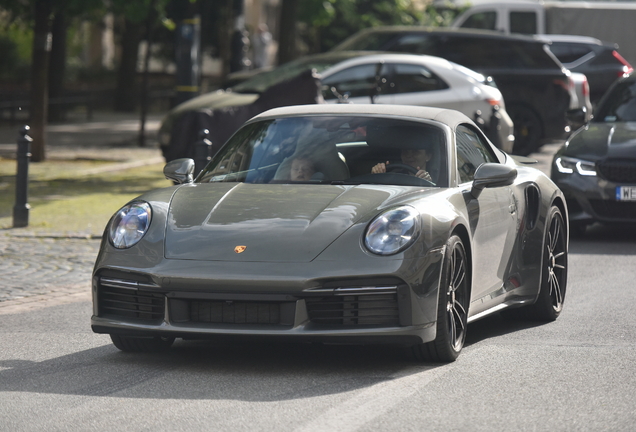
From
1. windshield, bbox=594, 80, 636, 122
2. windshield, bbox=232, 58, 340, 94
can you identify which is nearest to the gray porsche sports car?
windshield, bbox=594, 80, 636, 122

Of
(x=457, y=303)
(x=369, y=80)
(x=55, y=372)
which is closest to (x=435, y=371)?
(x=457, y=303)

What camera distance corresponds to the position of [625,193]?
11.3 meters

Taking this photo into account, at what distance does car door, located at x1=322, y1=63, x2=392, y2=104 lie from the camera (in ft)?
55.7

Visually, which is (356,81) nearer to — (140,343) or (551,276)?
(551,276)

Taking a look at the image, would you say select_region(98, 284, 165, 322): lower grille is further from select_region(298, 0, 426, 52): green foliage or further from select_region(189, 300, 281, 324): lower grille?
select_region(298, 0, 426, 52): green foliage

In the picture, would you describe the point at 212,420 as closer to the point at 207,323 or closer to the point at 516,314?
the point at 207,323

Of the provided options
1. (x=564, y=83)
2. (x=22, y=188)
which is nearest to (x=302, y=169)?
(x=22, y=188)

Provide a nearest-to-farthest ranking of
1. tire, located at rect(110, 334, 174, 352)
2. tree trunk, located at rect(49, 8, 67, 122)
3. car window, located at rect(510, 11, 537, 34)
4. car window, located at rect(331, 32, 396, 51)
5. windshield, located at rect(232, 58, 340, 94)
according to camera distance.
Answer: tire, located at rect(110, 334, 174, 352) → windshield, located at rect(232, 58, 340, 94) → car window, located at rect(331, 32, 396, 51) → tree trunk, located at rect(49, 8, 67, 122) → car window, located at rect(510, 11, 537, 34)

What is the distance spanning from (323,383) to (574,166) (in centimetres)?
673

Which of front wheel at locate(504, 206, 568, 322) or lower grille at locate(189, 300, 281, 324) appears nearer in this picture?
lower grille at locate(189, 300, 281, 324)

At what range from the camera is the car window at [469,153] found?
22.2ft

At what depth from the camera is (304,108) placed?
23.8 feet

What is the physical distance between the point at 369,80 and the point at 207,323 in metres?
11.7

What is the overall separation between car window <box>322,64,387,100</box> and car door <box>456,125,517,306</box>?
978 centimetres
